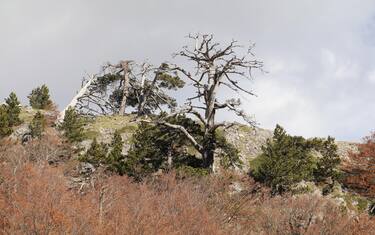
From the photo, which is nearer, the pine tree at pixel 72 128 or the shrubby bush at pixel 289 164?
the shrubby bush at pixel 289 164

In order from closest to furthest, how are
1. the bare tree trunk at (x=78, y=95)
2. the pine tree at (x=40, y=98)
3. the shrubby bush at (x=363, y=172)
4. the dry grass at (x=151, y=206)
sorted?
the dry grass at (x=151, y=206) < the shrubby bush at (x=363, y=172) < the bare tree trunk at (x=78, y=95) < the pine tree at (x=40, y=98)

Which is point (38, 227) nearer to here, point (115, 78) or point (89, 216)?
point (89, 216)

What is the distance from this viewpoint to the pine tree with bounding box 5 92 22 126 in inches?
1520

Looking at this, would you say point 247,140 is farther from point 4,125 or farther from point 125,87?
point 4,125

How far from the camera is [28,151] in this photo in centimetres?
3491

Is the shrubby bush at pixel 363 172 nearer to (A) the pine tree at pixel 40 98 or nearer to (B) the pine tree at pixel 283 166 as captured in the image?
(B) the pine tree at pixel 283 166

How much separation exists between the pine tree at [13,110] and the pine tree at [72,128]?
366 cm

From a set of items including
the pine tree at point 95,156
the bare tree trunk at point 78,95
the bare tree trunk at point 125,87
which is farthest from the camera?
the bare tree trunk at point 125,87

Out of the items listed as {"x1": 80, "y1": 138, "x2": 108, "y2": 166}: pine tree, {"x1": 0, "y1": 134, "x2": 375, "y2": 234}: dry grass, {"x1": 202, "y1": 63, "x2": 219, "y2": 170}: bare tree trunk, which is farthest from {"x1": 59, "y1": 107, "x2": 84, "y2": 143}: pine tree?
{"x1": 202, "y1": 63, "x2": 219, "y2": 170}: bare tree trunk

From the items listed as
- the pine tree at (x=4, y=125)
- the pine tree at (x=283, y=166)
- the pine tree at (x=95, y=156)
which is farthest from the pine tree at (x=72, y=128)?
the pine tree at (x=283, y=166)

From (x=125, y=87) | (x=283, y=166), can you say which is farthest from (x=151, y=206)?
(x=125, y=87)

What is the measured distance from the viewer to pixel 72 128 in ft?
128

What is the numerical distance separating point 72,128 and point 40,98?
21.9 m

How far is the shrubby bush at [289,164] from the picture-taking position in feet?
111
